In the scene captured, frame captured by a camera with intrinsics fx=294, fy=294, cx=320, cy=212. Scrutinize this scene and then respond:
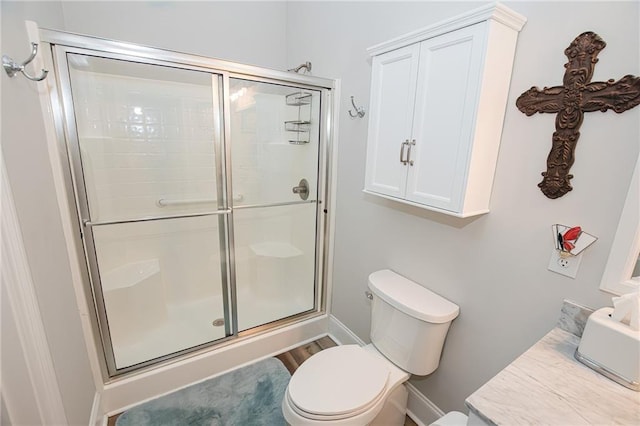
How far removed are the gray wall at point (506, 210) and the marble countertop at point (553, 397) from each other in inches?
9.9

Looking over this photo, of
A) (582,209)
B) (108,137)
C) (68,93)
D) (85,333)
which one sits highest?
(68,93)

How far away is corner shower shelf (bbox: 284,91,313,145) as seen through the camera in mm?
2076

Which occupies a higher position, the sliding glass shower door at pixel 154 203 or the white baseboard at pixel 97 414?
the sliding glass shower door at pixel 154 203

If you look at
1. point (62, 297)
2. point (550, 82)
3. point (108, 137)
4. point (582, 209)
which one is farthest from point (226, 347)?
point (550, 82)

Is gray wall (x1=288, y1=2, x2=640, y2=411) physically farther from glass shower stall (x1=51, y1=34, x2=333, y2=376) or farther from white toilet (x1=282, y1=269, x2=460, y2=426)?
glass shower stall (x1=51, y1=34, x2=333, y2=376)

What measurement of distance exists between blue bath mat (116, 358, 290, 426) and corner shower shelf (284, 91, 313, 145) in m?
1.64

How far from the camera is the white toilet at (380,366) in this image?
45.1 inches

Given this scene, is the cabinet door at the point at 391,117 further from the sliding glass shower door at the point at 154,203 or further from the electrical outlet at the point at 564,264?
the sliding glass shower door at the point at 154,203

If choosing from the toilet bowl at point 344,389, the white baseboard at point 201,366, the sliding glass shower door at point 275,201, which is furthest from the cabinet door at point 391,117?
the white baseboard at point 201,366

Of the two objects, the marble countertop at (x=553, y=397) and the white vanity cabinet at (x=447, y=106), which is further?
the white vanity cabinet at (x=447, y=106)

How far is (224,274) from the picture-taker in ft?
6.63

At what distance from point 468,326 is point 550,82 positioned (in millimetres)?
1002

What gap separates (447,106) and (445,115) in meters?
0.03

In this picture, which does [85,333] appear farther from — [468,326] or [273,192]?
[468,326]
